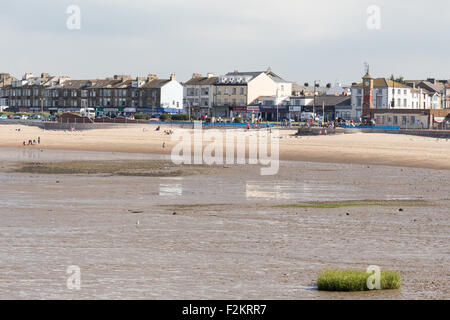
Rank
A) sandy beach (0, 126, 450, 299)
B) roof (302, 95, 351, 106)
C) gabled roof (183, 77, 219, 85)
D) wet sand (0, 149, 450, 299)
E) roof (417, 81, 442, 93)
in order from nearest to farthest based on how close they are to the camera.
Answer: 1. wet sand (0, 149, 450, 299)
2. sandy beach (0, 126, 450, 299)
3. roof (302, 95, 351, 106)
4. roof (417, 81, 442, 93)
5. gabled roof (183, 77, 219, 85)

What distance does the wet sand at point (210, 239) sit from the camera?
15070 mm

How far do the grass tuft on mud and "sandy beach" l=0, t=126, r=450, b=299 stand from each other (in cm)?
23

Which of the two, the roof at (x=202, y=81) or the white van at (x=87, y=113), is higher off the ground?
the roof at (x=202, y=81)

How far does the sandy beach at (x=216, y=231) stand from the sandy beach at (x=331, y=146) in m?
8.71

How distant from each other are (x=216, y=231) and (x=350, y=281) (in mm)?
7645

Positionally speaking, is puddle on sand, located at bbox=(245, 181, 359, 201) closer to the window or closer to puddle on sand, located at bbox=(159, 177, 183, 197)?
puddle on sand, located at bbox=(159, 177, 183, 197)

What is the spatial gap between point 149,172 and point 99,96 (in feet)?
354

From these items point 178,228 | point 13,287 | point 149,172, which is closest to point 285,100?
point 149,172

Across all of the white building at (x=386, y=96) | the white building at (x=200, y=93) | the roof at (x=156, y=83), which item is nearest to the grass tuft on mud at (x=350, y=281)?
the white building at (x=386, y=96)

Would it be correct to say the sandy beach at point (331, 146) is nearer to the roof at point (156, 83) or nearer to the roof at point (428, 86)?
the roof at point (156, 83)

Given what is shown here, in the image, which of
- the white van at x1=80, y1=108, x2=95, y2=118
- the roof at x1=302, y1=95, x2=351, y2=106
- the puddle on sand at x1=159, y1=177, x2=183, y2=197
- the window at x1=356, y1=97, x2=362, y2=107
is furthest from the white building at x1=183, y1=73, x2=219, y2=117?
the puddle on sand at x1=159, y1=177, x2=183, y2=197

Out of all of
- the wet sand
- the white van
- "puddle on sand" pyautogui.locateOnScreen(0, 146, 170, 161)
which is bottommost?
the wet sand

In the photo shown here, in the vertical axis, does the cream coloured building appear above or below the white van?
above

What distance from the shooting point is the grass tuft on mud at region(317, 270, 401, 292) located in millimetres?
14484
